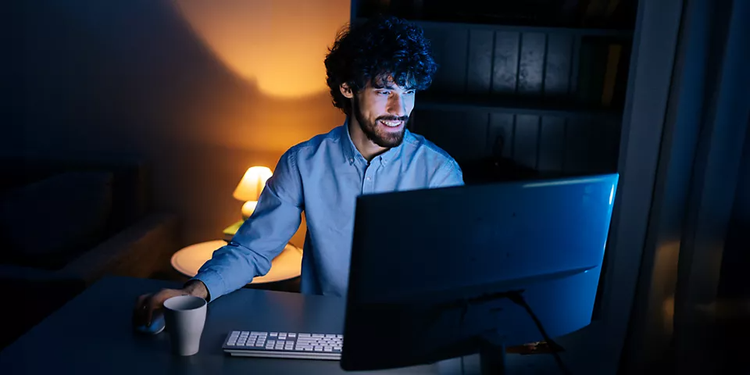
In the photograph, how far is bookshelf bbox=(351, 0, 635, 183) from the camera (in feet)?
7.27

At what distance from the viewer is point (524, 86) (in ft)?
8.05

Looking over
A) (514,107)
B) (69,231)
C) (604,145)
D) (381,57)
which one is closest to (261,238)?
(381,57)

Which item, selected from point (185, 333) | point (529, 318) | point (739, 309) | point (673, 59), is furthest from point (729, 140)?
point (185, 333)

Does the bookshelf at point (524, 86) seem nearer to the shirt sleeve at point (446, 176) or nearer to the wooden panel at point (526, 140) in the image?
the wooden panel at point (526, 140)

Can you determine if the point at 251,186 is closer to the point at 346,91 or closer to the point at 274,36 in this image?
the point at 274,36

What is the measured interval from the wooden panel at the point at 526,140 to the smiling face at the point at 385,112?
0.98m

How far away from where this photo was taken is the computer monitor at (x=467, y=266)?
789mm

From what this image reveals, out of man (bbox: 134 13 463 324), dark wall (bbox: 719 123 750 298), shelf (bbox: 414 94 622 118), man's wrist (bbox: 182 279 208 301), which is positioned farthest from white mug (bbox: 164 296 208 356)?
dark wall (bbox: 719 123 750 298)

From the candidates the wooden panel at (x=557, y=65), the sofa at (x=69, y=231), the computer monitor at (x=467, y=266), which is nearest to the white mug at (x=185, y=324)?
the computer monitor at (x=467, y=266)

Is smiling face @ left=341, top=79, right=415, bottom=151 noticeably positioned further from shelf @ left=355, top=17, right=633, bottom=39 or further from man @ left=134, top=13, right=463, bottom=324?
shelf @ left=355, top=17, right=633, bottom=39

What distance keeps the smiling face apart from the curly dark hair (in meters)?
0.02

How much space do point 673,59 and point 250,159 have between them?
1837 millimetres

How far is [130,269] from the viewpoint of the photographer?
2.31 metres

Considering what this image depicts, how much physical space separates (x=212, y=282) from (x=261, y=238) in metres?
0.25
